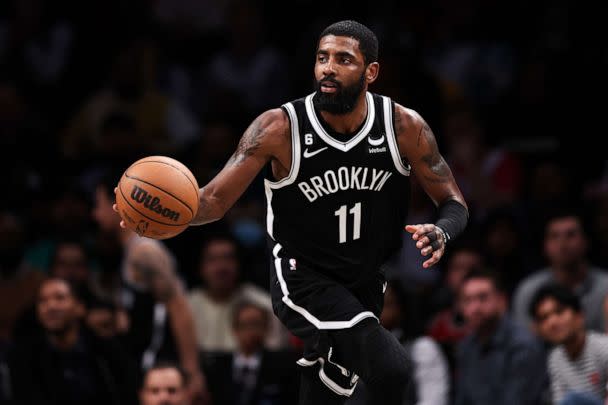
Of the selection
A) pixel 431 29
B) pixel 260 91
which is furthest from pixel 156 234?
pixel 431 29

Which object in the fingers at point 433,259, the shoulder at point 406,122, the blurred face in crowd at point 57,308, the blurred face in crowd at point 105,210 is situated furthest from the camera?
the blurred face in crowd at point 57,308

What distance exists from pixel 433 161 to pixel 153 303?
10.5ft

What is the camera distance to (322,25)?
460 inches

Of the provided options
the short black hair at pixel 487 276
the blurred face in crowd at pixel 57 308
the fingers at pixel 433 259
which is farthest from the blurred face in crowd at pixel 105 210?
the fingers at pixel 433 259

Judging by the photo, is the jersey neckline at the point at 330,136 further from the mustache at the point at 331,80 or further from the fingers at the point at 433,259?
the fingers at the point at 433,259

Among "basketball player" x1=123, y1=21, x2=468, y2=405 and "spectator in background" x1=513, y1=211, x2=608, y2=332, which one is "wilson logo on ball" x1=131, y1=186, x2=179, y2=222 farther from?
"spectator in background" x1=513, y1=211, x2=608, y2=332

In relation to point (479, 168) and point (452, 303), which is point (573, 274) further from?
point (479, 168)

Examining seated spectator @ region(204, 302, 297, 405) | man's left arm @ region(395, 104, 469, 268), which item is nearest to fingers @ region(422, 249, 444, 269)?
man's left arm @ region(395, 104, 469, 268)

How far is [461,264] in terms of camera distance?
980cm

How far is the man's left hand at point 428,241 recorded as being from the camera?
5254 millimetres

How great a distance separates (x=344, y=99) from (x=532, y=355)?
3.66 m

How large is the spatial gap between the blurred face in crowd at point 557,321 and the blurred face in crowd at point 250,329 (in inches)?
80.4

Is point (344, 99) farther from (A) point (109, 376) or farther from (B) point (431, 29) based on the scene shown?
(B) point (431, 29)

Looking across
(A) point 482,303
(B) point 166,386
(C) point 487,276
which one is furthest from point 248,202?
(B) point 166,386
